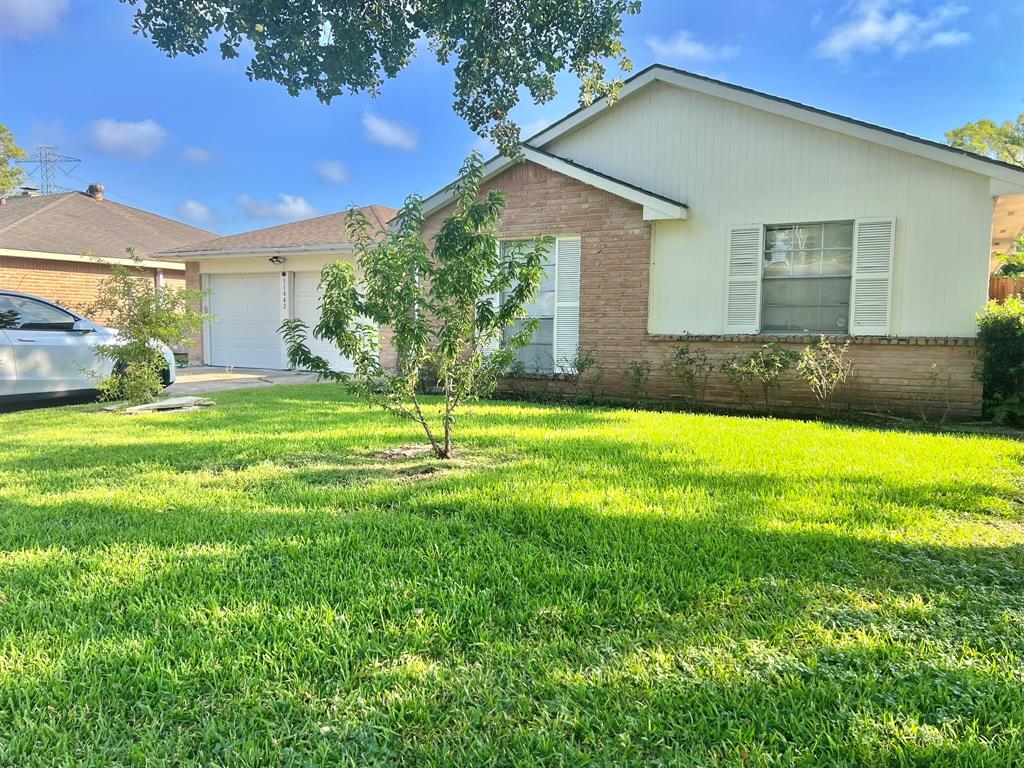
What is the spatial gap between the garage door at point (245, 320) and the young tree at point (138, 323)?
674cm

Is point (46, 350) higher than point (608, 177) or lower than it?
lower

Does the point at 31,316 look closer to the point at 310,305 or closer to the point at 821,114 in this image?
the point at 310,305

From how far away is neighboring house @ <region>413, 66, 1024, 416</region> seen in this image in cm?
793

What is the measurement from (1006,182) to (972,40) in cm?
714

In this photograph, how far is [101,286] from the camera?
27.8 ft

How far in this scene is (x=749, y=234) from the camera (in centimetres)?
899

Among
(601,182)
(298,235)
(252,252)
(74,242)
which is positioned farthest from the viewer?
(74,242)

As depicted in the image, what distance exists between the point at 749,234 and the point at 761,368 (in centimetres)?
204

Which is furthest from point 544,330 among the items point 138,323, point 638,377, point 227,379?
point 227,379

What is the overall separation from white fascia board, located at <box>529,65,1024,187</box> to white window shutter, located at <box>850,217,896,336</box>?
0.91 metres

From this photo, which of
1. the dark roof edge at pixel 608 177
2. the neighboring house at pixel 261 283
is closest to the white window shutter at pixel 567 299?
the dark roof edge at pixel 608 177

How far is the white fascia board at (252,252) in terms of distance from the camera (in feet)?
46.4

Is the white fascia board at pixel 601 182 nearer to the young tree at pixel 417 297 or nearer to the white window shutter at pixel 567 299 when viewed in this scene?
the white window shutter at pixel 567 299

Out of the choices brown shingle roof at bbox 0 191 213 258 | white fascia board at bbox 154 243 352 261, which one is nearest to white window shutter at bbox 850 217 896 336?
white fascia board at bbox 154 243 352 261
